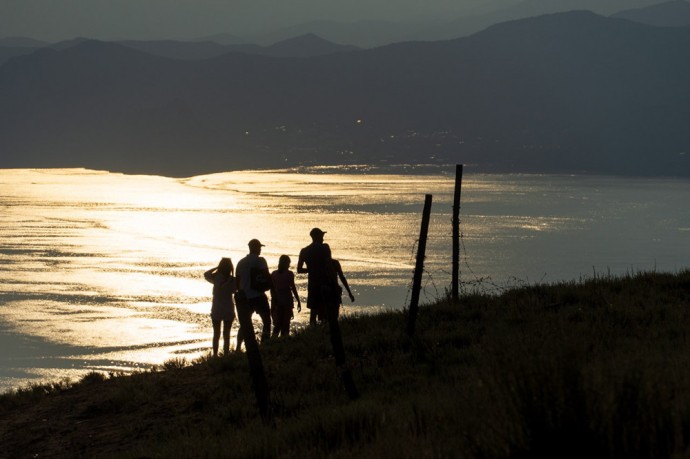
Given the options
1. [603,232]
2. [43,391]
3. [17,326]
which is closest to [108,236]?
[17,326]

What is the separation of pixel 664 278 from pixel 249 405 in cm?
861

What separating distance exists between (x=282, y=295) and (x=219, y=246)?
68082 millimetres

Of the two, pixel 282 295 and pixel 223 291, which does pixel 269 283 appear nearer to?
pixel 223 291

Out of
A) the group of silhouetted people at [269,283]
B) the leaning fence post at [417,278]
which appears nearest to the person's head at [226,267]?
the group of silhouetted people at [269,283]

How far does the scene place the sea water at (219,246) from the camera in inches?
1853

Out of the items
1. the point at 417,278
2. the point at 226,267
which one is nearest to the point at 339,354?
the point at 417,278

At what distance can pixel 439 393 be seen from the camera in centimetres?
941

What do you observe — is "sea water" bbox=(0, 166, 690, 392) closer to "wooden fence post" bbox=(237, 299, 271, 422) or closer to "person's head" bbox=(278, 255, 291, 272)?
"person's head" bbox=(278, 255, 291, 272)

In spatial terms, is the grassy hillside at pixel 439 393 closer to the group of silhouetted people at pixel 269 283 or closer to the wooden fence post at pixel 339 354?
the wooden fence post at pixel 339 354

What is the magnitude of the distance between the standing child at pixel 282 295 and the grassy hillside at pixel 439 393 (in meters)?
1.30

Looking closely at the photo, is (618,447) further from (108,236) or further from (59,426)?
(108,236)

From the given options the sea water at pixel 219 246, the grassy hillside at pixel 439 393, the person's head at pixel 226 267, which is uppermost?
the person's head at pixel 226 267

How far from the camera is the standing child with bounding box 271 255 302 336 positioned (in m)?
16.2

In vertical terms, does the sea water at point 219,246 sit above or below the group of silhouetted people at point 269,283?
below
